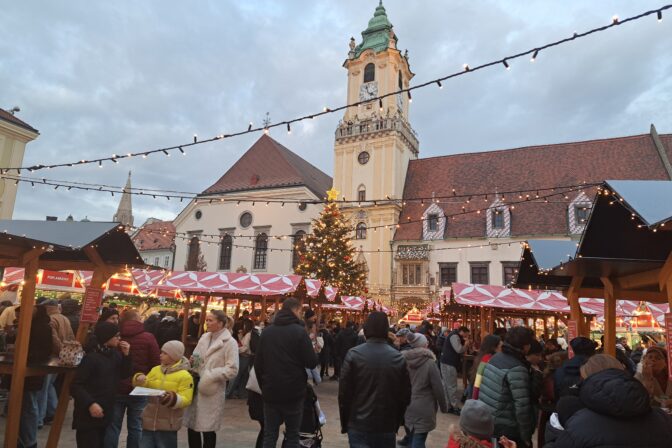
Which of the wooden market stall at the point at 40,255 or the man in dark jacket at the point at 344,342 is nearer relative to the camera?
the wooden market stall at the point at 40,255

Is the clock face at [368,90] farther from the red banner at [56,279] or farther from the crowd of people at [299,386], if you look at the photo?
the crowd of people at [299,386]

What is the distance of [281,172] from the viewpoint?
40.8 meters

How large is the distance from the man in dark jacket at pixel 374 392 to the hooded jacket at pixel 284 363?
2.19 feet

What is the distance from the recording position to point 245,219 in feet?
133

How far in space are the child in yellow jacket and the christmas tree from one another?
963 inches

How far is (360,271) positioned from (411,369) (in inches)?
975

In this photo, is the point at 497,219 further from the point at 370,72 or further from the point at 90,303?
the point at 90,303

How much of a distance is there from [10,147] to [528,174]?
34.0 meters

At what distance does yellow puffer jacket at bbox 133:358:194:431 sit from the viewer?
4.32m

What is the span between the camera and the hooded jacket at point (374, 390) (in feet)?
12.5

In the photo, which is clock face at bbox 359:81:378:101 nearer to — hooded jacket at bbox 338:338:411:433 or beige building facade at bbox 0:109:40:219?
beige building facade at bbox 0:109:40:219

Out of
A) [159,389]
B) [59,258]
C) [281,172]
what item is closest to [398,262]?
[281,172]

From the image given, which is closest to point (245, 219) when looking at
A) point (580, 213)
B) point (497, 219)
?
point (497, 219)

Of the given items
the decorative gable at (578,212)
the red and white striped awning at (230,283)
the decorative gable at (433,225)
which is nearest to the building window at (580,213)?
the decorative gable at (578,212)
